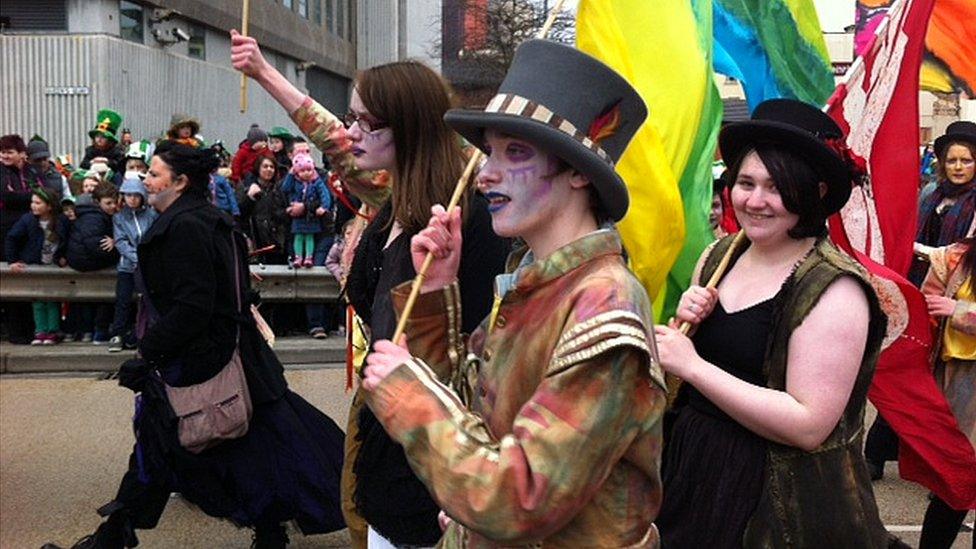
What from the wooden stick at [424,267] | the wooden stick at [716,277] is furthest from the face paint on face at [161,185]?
the wooden stick at [716,277]

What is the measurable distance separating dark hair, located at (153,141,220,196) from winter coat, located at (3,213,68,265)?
17.0 ft

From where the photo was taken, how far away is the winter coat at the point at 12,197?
32.1 feet

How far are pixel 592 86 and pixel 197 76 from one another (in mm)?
21701

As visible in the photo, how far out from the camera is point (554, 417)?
168 cm

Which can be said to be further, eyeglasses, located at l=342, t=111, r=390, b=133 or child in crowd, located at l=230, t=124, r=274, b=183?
child in crowd, located at l=230, t=124, r=274, b=183

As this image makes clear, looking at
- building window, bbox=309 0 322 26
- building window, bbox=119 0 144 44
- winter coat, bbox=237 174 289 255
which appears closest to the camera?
winter coat, bbox=237 174 289 255

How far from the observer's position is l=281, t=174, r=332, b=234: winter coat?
33.6ft

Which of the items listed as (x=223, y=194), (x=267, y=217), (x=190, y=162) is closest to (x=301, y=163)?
(x=267, y=217)

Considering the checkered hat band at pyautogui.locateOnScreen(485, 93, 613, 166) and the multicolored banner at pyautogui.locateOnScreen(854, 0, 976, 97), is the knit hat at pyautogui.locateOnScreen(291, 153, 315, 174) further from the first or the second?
the checkered hat band at pyautogui.locateOnScreen(485, 93, 613, 166)

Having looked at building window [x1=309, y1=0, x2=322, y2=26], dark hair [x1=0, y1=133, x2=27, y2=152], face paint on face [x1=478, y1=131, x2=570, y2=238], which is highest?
building window [x1=309, y1=0, x2=322, y2=26]

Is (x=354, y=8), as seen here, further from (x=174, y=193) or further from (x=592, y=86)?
(x=592, y=86)

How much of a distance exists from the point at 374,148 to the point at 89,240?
6662 mm

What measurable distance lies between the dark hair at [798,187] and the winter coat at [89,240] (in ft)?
24.4

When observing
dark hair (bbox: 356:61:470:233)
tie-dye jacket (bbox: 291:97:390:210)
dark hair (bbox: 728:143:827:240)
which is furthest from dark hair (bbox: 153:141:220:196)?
dark hair (bbox: 728:143:827:240)
